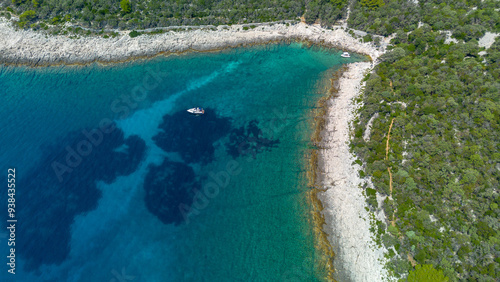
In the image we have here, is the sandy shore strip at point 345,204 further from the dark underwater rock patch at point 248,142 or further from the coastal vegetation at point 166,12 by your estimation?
the coastal vegetation at point 166,12

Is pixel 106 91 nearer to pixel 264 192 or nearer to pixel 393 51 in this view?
pixel 264 192

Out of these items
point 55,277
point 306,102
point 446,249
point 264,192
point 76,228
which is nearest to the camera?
point 446,249

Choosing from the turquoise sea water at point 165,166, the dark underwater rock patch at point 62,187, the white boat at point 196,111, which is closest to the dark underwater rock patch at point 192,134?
the turquoise sea water at point 165,166

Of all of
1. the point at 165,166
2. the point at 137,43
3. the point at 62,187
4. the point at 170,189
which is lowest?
the point at 170,189

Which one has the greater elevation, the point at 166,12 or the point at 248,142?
the point at 166,12

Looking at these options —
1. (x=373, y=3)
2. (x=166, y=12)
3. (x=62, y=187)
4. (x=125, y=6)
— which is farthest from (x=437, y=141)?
(x=125, y=6)

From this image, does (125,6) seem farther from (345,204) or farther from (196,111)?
(345,204)

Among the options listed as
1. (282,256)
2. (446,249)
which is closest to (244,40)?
(282,256)
